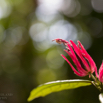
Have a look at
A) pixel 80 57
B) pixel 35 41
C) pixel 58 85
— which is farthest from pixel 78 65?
pixel 35 41

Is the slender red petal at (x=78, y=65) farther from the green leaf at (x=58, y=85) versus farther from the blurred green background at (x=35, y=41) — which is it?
the blurred green background at (x=35, y=41)

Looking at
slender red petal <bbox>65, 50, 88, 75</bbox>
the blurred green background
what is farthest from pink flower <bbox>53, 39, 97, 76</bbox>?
the blurred green background

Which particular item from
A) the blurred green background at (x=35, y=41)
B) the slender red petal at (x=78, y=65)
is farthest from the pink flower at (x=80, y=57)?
the blurred green background at (x=35, y=41)

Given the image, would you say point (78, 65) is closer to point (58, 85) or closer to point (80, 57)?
point (80, 57)

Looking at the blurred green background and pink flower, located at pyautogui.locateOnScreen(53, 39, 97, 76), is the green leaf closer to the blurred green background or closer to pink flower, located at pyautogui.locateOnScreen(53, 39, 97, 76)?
pink flower, located at pyautogui.locateOnScreen(53, 39, 97, 76)

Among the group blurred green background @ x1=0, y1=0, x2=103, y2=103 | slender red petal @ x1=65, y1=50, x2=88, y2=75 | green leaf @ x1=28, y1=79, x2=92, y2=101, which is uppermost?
slender red petal @ x1=65, y1=50, x2=88, y2=75

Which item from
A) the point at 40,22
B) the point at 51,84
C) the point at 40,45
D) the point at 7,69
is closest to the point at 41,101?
the point at 7,69

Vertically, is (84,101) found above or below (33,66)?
below

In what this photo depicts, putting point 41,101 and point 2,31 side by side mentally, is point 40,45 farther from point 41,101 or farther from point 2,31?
point 41,101
